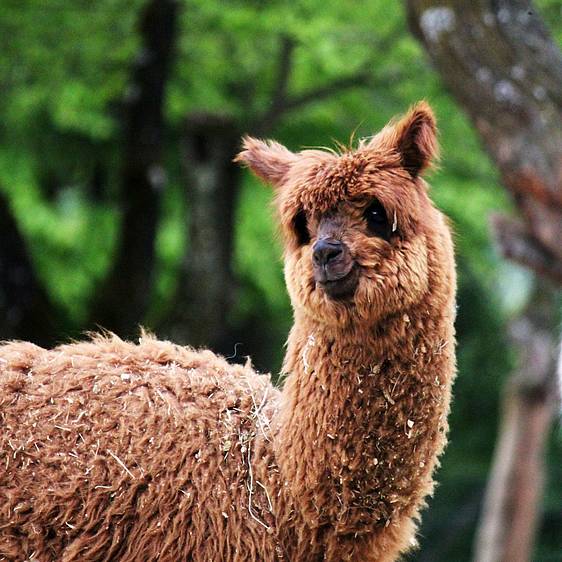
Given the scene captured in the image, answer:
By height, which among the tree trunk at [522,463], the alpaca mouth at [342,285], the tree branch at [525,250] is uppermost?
the tree trunk at [522,463]

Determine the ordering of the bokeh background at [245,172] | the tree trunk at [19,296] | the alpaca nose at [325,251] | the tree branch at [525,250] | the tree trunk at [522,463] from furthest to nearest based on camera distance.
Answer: the tree trunk at [522,463] < the tree trunk at [19,296] < the bokeh background at [245,172] < the tree branch at [525,250] < the alpaca nose at [325,251]

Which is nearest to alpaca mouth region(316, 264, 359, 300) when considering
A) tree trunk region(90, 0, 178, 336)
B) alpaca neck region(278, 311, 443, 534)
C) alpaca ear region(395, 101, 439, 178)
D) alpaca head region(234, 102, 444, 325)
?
alpaca head region(234, 102, 444, 325)

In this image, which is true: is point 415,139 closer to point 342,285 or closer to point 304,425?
point 342,285

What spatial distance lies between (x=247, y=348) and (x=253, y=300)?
1282mm

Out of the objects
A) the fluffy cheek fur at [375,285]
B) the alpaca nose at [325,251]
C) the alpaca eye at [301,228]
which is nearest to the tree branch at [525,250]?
the fluffy cheek fur at [375,285]

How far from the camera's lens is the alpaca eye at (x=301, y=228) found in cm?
434

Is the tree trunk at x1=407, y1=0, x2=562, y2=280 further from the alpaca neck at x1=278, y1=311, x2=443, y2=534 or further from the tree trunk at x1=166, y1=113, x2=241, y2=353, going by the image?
the tree trunk at x1=166, y1=113, x2=241, y2=353

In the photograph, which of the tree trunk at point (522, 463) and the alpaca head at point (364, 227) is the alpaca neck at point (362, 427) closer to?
the alpaca head at point (364, 227)

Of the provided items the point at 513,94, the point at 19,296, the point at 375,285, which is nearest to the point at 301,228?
the point at 375,285

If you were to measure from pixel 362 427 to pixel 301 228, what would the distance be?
814 millimetres

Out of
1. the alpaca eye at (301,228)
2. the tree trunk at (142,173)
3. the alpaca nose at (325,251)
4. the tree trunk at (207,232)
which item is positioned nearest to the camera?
the alpaca nose at (325,251)

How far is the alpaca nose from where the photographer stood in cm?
406

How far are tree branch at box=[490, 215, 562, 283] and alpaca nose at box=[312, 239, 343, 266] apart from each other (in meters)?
1.28

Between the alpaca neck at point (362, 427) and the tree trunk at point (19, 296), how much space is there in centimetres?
582
